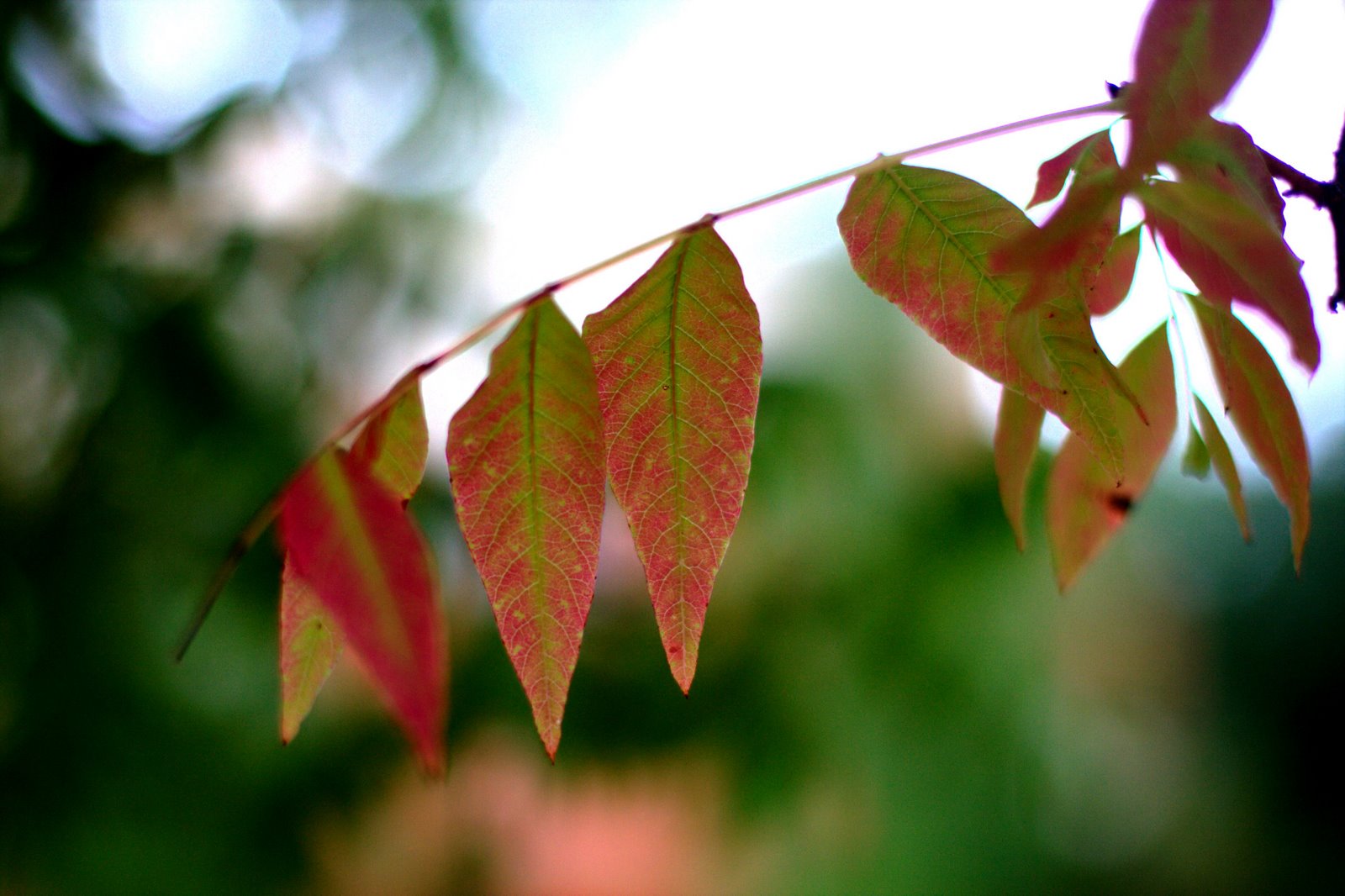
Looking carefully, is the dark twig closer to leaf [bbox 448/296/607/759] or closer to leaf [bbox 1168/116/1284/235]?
leaf [bbox 1168/116/1284/235]

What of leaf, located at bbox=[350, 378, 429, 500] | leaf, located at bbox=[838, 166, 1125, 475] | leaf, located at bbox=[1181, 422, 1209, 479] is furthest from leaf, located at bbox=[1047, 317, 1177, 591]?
leaf, located at bbox=[350, 378, 429, 500]

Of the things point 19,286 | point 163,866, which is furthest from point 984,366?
point 19,286

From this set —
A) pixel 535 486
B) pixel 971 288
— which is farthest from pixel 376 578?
pixel 971 288

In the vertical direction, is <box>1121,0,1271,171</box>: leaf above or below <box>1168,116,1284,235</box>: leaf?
above

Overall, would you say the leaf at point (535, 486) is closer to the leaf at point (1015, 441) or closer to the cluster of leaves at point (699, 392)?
the cluster of leaves at point (699, 392)

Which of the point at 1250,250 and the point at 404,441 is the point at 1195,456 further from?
the point at 404,441

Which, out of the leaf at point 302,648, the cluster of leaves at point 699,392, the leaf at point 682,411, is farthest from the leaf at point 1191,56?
the leaf at point 302,648

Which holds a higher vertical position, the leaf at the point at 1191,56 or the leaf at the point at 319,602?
the leaf at the point at 1191,56
